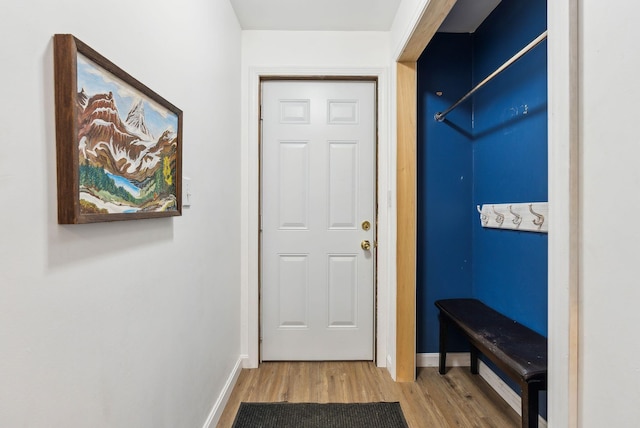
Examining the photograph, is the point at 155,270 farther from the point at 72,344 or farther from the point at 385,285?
the point at 385,285

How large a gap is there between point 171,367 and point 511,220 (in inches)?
73.2

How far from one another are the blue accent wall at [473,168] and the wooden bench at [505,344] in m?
0.11

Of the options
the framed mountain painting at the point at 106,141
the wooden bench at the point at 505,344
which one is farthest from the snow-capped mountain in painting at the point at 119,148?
the wooden bench at the point at 505,344

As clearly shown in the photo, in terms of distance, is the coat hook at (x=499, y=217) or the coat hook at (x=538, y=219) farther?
the coat hook at (x=499, y=217)

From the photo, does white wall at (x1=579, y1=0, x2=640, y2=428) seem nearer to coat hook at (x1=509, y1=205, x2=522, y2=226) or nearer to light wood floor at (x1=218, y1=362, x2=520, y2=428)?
coat hook at (x1=509, y1=205, x2=522, y2=226)

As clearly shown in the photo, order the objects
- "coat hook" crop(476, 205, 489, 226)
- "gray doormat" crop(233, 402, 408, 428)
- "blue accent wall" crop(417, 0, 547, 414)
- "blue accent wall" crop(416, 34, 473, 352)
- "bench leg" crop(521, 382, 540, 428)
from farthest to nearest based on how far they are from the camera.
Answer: "blue accent wall" crop(416, 34, 473, 352), "coat hook" crop(476, 205, 489, 226), "blue accent wall" crop(417, 0, 547, 414), "gray doormat" crop(233, 402, 408, 428), "bench leg" crop(521, 382, 540, 428)

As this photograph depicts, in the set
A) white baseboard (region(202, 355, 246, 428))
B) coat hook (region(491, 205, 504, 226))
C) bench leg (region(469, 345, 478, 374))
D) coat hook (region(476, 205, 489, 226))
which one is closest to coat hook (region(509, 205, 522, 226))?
coat hook (region(491, 205, 504, 226))

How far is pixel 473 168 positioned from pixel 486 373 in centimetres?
140

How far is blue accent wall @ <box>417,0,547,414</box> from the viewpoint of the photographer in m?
1.88

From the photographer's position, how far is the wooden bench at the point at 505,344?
137 cm

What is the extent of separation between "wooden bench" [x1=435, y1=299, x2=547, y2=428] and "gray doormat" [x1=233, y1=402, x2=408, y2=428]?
60cm

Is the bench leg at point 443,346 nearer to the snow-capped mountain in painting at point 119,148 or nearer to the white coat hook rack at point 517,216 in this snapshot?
the white coat hook rack at point 517,216

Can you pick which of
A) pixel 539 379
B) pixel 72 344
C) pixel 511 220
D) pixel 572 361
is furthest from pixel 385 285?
pixel 72 344

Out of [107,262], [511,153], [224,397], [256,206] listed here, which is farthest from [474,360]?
[107,262]
